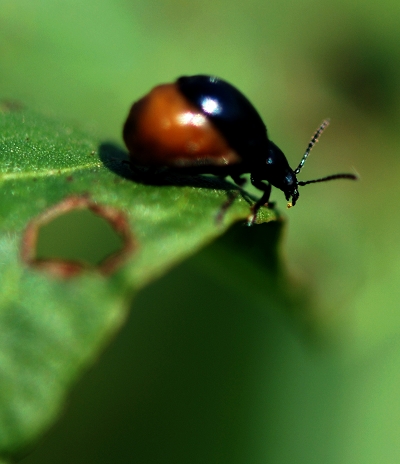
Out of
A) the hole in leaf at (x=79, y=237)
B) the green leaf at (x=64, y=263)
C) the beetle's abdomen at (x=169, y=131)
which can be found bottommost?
the hole in leaf at (x=79, y=237)

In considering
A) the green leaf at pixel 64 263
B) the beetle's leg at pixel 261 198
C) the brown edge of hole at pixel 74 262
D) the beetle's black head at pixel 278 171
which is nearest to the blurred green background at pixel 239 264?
the beetle's leg at pixel 261 198

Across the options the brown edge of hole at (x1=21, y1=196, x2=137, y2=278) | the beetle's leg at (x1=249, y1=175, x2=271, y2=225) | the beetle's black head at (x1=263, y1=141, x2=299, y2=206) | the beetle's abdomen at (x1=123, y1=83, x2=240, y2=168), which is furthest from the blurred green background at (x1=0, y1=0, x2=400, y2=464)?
the brown edge of hole at (x1=21, y1=196, x2=137, y2=278)

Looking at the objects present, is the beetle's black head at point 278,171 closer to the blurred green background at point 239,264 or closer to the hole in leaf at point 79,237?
the blurred green background at point 239,264

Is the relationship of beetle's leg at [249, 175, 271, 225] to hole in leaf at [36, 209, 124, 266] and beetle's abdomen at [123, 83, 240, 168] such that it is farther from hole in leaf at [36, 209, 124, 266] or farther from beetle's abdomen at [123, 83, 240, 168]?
hole in leaf at [36, 209, 124, 266]

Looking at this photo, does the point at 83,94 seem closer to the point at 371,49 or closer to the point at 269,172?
the point at 269,172

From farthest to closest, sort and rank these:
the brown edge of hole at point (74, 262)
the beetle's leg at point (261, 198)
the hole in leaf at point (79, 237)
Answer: the hole in leaf at point (79, 237) < the beetle's leg at point (261, 198) < the brown edge of hole at point (74, 262)

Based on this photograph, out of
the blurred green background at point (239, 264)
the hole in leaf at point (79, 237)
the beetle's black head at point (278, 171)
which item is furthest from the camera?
the hole in leaf at point (79, 237)
